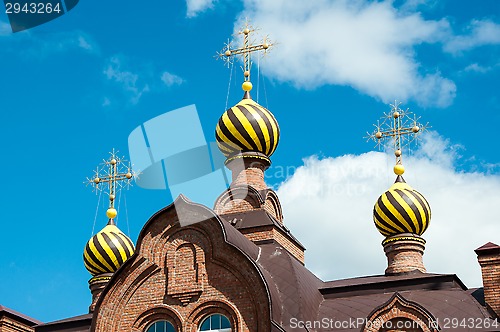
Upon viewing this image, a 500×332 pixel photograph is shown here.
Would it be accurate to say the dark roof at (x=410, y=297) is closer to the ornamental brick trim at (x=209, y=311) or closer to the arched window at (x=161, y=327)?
the ornamental brick trim at (x=209, y=311)

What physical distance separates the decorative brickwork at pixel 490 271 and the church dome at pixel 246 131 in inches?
224

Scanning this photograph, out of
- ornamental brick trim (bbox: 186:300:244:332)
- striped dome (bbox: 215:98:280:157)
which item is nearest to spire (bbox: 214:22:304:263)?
striped dome (bbox: 215:98:280:157)

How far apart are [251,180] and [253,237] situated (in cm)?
206

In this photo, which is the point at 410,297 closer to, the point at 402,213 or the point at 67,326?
the point at 402,213

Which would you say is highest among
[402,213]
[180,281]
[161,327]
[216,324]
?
[402,213]

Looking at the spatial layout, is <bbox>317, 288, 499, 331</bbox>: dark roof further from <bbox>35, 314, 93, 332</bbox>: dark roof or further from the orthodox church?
<bbox>35, 314, 93, 332</bbox>: dark roof

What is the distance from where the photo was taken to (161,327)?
1866cm

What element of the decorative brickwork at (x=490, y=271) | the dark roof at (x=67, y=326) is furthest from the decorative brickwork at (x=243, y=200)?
the decorative brickwork at (x=490, y=271)

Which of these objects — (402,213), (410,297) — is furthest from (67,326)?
(402,213)

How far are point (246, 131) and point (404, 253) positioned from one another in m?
4.27

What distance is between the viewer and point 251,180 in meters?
22.6

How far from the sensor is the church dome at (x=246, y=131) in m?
22.6

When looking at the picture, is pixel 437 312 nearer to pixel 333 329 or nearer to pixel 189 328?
pixel 333 329

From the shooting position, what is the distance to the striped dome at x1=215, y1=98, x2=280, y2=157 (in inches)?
891
